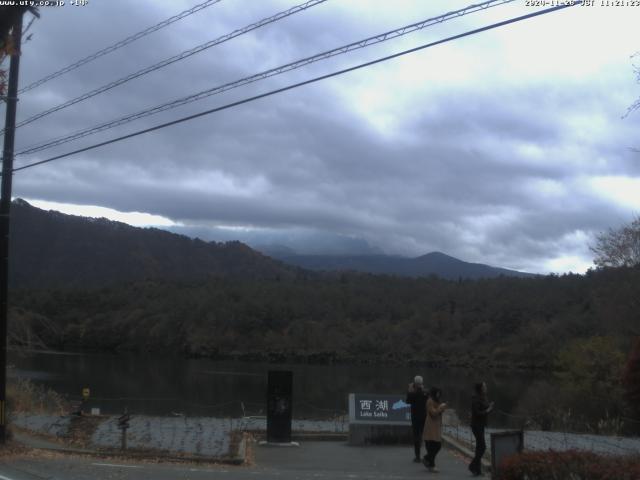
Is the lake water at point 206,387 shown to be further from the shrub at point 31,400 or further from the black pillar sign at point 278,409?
the black pillar sign at point 278,409

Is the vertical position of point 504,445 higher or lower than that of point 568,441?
higher

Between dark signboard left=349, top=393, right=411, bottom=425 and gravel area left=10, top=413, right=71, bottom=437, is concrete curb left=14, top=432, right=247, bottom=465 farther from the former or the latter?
dark signboard left=349, top=393, right=411, bottom=425

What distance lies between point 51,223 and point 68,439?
163 meters

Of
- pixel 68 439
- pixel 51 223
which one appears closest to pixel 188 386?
pixel 68 439

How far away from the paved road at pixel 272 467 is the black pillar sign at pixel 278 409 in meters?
0.50

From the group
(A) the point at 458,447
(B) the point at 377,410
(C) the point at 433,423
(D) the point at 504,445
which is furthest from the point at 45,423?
(D) the point at 504,445

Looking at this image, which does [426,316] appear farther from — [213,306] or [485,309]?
[213,306]

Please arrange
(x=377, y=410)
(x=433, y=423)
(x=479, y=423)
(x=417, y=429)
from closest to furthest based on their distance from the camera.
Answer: (x=479, y=423), (x=433, y=423), (x=417, y=429), (x=377, y=410)

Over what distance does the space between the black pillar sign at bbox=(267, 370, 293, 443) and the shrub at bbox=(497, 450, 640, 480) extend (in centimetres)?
839

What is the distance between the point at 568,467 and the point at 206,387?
4421 centimetres

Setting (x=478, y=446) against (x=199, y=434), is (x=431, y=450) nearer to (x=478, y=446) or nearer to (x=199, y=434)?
(x=478, y=446)

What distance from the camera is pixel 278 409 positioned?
16.5m

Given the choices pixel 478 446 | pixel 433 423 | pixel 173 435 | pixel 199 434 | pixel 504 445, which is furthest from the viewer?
pixel 199 434

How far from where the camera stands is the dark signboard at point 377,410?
16859mm
